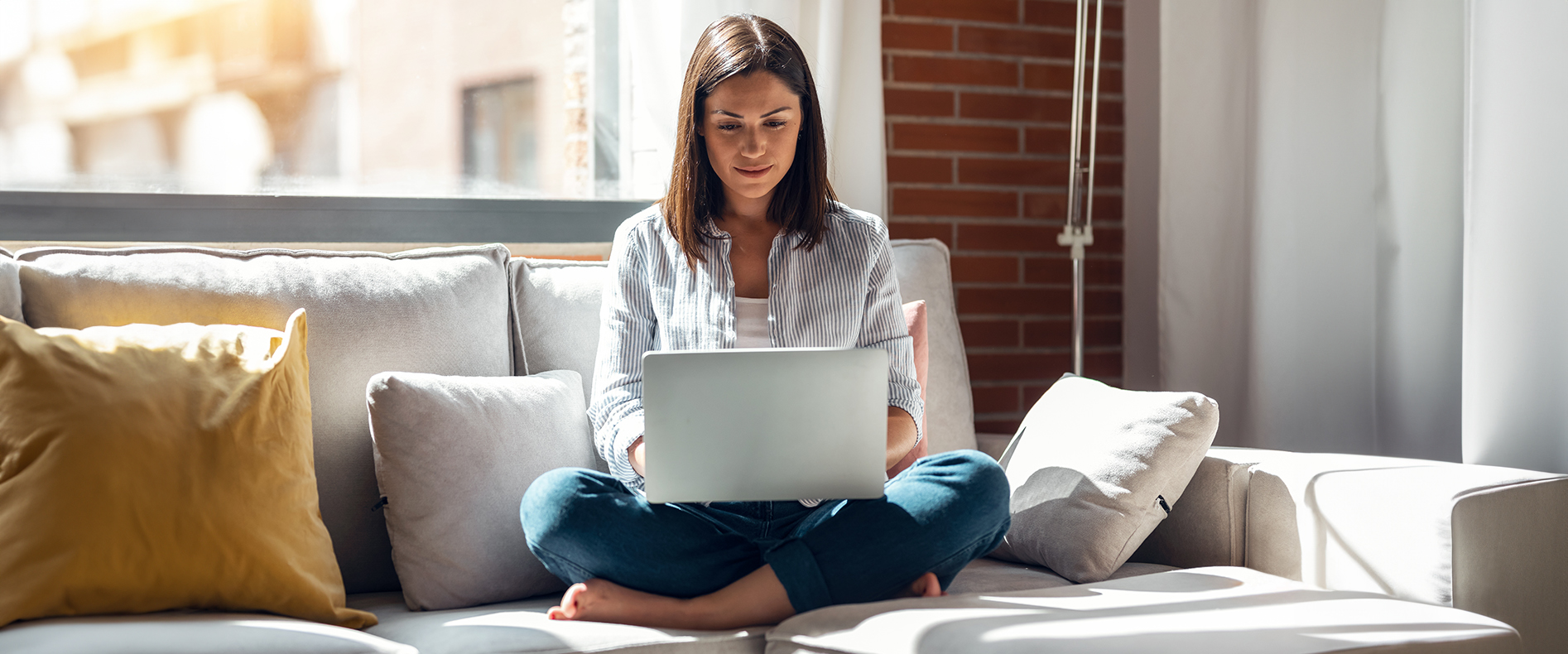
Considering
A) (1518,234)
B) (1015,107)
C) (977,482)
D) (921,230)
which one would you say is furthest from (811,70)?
(1518,234)

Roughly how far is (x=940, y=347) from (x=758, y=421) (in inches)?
34.2

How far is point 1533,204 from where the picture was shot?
1627 mm

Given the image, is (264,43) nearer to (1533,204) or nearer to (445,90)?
(445,90)

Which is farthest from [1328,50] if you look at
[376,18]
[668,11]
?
[376,18]

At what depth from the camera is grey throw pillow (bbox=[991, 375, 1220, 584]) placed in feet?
5.32

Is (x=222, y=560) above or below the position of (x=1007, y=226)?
below

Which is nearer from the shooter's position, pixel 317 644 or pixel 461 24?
pixel 317 644

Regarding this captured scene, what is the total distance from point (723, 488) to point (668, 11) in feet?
4.23

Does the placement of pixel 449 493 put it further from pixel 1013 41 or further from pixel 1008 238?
pixel 1013 41

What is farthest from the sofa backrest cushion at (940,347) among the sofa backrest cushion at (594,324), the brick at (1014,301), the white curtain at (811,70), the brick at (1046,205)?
the brick at (1046,205)

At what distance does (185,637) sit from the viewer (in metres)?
1.17

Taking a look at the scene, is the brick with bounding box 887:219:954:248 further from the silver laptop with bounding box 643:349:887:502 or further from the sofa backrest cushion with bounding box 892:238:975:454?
the silver laptop with bounding box 643:349:887:502

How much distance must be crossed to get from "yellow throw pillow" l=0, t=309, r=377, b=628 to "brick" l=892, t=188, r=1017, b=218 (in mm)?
1496

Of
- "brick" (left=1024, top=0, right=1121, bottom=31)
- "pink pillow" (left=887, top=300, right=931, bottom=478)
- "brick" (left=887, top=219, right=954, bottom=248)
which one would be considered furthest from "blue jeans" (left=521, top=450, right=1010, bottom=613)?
"brick" (left=1024, top=0, right=1121, bottom=31)
